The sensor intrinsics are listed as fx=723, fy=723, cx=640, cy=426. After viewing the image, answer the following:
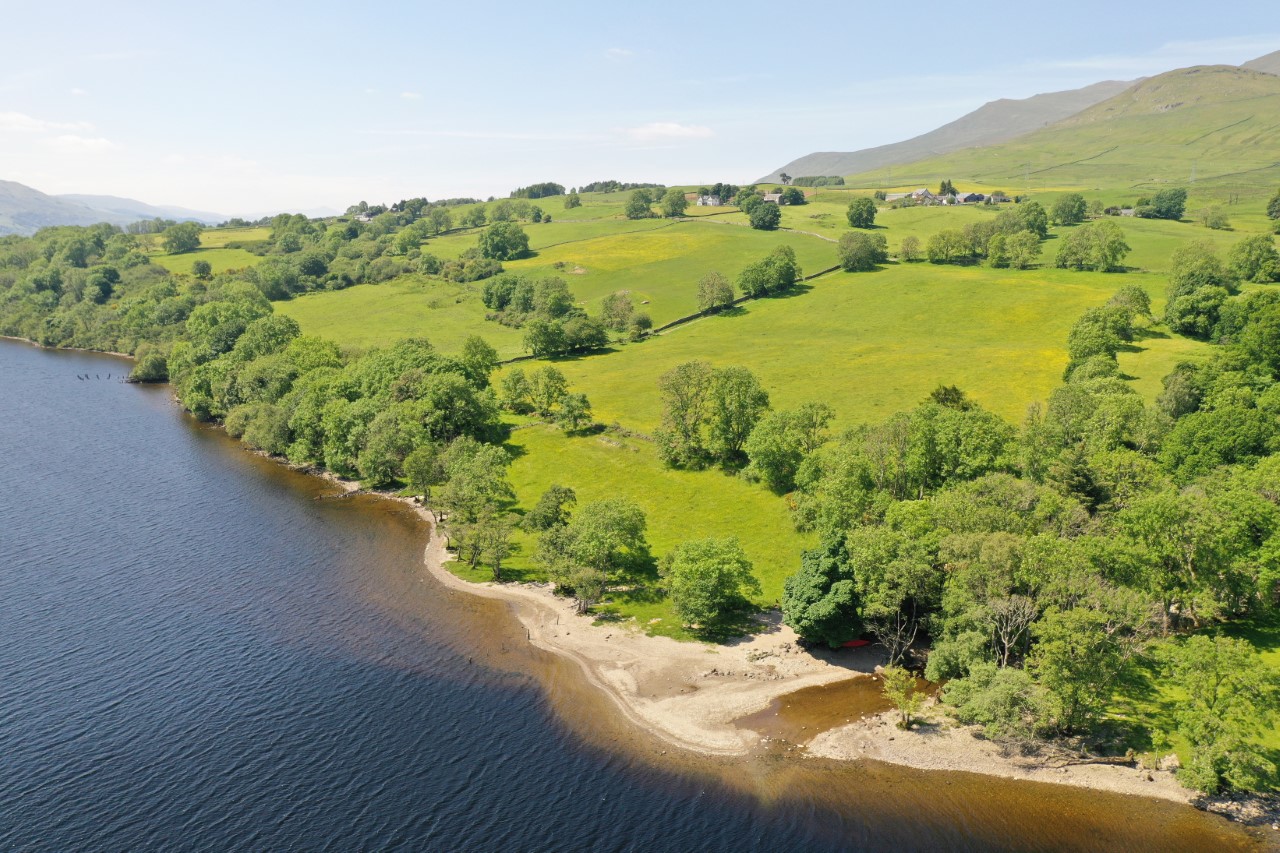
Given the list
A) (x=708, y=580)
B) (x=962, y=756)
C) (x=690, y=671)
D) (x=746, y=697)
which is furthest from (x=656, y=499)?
(x=962, y=756)

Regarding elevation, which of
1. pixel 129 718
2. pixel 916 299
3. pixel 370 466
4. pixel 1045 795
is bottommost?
pixel 1045 795

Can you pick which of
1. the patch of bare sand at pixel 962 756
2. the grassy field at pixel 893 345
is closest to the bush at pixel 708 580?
the patch of bare sand at pixel 962 756

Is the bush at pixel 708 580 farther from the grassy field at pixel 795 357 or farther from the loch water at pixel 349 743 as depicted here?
the loch water at pixel 349 743

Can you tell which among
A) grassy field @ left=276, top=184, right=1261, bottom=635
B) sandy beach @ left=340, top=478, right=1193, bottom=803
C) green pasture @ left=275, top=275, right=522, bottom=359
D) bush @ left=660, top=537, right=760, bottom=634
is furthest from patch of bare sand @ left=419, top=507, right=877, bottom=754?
green pasture @ left=275, top=275, right=522, bottom=359

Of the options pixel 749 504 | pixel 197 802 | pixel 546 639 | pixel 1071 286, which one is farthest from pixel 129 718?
pixel 1071 286

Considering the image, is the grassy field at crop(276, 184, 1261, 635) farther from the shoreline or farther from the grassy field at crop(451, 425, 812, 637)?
the shoreline

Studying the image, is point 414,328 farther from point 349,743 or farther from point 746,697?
point 746,697

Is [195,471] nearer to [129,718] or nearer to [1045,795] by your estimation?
[129,718]
